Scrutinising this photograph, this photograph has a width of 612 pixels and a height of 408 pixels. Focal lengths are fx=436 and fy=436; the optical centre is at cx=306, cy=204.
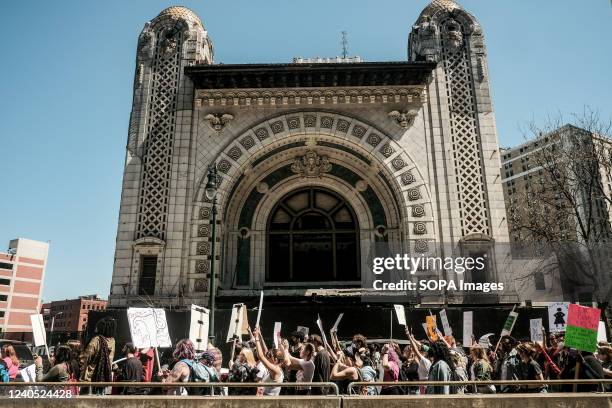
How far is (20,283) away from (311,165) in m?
80.2

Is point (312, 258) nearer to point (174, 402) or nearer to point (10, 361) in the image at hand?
point (10, 361)

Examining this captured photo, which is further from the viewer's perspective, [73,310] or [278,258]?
[73,310]

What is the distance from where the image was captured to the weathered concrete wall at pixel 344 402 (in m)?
5.38

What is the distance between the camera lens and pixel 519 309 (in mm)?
14570

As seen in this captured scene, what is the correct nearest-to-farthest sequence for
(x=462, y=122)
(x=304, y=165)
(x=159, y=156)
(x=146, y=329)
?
(x=146, y=329) → (x=159, y=156) → (x=462, y=122) → (x=304, y=165)

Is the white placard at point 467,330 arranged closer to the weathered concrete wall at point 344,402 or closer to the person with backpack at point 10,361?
the weathered concrete wall at point 344,402

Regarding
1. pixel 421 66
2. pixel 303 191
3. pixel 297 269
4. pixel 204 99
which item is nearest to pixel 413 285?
pixel 297 269

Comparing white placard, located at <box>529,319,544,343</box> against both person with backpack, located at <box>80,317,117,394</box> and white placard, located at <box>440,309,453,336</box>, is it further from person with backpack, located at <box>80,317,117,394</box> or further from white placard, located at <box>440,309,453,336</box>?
person with backpack, located at <box>80,317,117,394</box>

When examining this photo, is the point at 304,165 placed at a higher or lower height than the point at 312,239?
higher

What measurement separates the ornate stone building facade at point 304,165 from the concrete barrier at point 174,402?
11566 mm

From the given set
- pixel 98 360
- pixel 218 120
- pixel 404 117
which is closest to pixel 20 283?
pixel 218 120

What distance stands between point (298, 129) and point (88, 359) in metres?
13.0

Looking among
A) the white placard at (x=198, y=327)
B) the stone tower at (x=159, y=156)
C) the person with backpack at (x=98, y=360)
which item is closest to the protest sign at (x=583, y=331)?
the white placard at (x=198, y=327)

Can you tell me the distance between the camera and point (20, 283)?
78625mm
